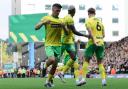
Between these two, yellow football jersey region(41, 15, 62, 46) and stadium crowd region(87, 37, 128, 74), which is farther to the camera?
stadium crowd region(87, 37, 128, 74)

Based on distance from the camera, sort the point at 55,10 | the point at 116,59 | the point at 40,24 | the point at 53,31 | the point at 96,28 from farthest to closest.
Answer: the point at 116,59 → the point at 96,28 → the point at 53,31 → the point at 55,10 → the point at 40,24

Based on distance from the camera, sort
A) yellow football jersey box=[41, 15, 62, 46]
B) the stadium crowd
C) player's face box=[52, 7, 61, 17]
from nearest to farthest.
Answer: player's face box=[52, 7, 61, 17] → yellow football jersey box=[41, 15, 62, 46] → the stadium crowd

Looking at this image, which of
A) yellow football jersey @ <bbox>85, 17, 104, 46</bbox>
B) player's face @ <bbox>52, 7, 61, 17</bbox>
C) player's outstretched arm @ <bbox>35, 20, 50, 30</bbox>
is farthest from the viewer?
yellow football jersey @ <bbox>85, 17, 104, 46</bbox>

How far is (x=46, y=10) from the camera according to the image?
89.3 metres

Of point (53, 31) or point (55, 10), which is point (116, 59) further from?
point (55, 10)

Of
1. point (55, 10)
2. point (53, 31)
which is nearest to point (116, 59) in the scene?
point (53, 31)

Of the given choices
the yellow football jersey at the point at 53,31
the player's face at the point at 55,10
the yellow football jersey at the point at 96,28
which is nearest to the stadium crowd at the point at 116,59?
the yellow football jersey at the point at 96,28

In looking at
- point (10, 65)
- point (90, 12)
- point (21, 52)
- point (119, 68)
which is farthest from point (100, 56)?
point (21, 52)

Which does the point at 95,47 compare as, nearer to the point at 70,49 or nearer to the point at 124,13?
the point at 70,49

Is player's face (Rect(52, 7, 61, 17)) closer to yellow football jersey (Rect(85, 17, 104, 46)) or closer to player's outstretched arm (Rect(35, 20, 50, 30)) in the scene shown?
player's outstretched arm (Rect(35, 20, 50, 30))

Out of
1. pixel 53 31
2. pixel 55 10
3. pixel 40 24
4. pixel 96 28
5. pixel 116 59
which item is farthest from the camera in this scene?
pixel 116 59

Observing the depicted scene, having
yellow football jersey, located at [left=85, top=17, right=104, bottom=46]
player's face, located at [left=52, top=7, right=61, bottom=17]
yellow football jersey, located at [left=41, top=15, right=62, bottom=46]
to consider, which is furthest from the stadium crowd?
player's face, located at [left=52, top=7, right=61, bottom=17]

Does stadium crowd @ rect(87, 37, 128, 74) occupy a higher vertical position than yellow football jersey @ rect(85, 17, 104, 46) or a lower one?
lower

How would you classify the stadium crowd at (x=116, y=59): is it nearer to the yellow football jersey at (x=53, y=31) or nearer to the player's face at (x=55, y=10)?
the yellow football jersey at (x=53, y=31)
